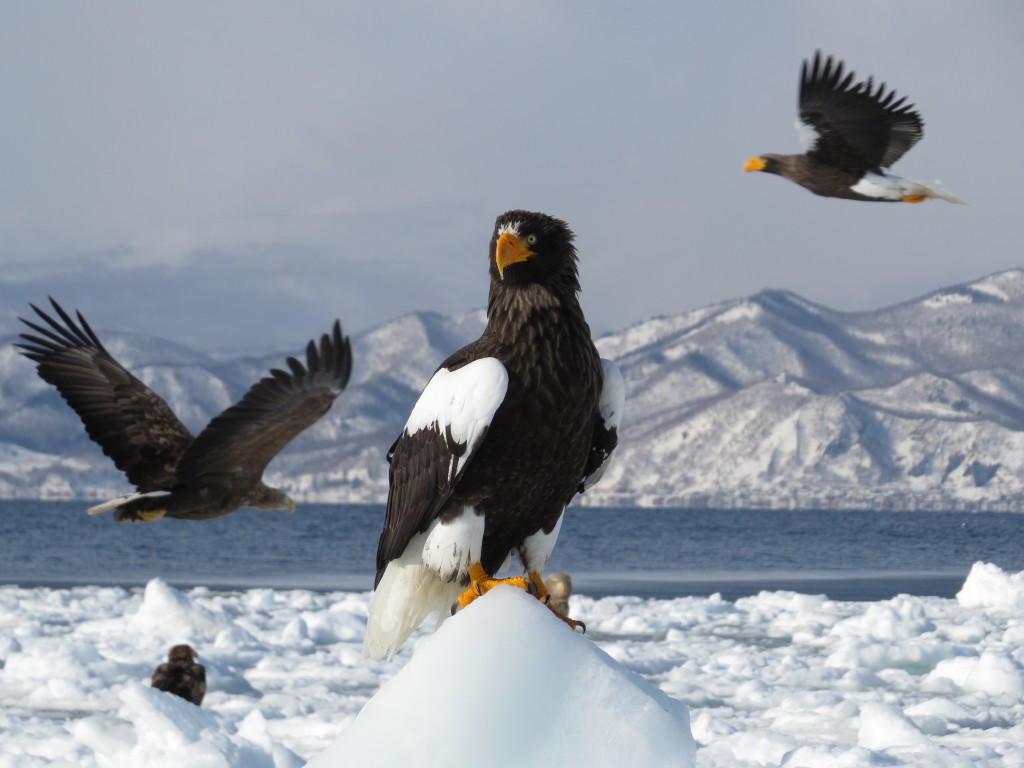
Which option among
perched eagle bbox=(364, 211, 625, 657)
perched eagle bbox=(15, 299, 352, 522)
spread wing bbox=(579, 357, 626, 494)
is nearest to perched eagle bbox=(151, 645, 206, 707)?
perched eagle bbox=(15, 299, 352, 522)

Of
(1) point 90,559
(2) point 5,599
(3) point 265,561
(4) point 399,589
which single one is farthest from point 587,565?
(4) point 399,589

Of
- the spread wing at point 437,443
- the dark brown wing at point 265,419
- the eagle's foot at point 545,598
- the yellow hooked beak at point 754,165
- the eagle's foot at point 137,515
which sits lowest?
the eagle's foot at point 137,515

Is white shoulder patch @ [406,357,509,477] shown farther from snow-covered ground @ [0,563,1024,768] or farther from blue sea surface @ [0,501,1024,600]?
blue sea surface @ [0,501,1024,600]

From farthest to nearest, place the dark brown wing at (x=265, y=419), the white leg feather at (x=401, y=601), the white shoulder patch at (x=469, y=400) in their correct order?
the dark brown wing at (x=265, y=419) < the white leg feather at (x=401, y=601) < the white shoulder patch at (x=469, y=400)

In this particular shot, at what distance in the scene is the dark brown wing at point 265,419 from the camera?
24.6ft

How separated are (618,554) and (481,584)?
60.8 m

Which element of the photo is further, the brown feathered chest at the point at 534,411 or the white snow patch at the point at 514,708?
the brown feathered chest at the point at 534,411

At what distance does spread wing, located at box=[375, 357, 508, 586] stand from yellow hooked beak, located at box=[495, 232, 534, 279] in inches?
11.3

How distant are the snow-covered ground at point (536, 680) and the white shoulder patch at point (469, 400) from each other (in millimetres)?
460

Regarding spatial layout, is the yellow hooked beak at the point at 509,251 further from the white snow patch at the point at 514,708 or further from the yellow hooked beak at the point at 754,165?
the yellow hooked beak at the point at 754,165

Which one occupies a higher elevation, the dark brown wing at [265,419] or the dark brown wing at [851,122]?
the dark brown wing at [851,122]

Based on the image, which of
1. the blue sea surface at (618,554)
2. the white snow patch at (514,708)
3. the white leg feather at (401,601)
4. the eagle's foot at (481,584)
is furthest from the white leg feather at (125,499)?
the blue sea surface at (618,554)

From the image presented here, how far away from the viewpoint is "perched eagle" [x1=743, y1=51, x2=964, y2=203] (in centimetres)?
802

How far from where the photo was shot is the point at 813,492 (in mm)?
139500
